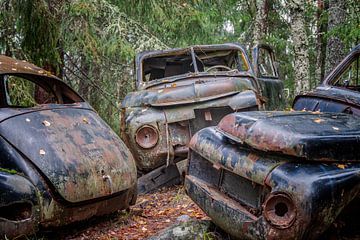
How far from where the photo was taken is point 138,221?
5.14 m

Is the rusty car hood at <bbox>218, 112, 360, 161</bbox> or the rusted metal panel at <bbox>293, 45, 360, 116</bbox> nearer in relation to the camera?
the rusty car hood at <bbox>218, 112, 360, 161</bbox>

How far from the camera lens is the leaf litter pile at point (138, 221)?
179 inches

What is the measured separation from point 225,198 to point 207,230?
0.51m

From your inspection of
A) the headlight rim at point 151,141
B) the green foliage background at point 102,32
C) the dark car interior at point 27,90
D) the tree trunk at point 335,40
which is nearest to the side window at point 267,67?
the green foliage background at point 102,32

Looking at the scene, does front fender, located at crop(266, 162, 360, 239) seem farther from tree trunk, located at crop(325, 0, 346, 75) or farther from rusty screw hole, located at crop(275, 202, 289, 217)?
tree trunk, located at crop(325, 0, 346, 75)

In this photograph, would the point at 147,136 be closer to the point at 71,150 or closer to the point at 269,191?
the point at 71,150

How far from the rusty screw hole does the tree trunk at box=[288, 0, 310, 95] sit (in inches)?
281

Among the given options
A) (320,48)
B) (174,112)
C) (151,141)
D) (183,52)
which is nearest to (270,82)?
(183,52)

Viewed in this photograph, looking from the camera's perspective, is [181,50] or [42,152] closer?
[42,152]

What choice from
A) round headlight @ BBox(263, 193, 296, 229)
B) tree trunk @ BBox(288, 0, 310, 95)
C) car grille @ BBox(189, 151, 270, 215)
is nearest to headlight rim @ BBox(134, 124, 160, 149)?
car grille @ BBox(189, 151, 270, 215)

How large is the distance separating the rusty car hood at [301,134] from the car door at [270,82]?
3.95 m

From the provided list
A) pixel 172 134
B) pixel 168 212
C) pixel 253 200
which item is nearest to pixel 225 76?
pixel 172 134

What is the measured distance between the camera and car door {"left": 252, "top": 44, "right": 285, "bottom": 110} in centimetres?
792

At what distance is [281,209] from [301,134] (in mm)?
528
